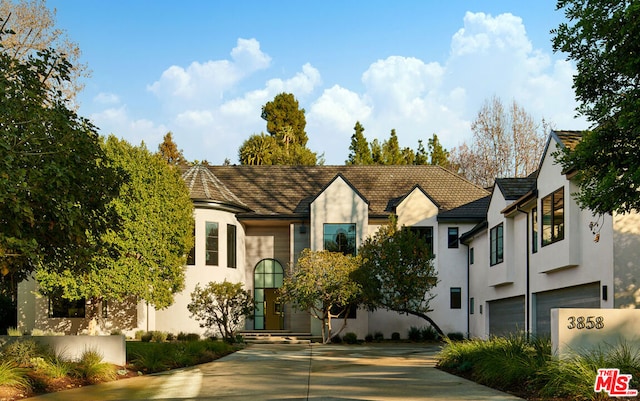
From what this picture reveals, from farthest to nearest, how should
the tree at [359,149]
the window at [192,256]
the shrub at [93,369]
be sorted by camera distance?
the tree at [359,149] < the window at [192,256] < the shrub at [93,369]

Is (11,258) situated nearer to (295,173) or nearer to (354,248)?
(354,248)

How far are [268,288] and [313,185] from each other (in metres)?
6.06

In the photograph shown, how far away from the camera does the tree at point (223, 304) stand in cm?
2862

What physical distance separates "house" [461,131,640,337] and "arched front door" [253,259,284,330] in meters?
9.68

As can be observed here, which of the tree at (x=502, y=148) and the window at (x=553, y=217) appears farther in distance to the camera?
the tree at (x=502, y=148)

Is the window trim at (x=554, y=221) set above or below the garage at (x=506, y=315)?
above

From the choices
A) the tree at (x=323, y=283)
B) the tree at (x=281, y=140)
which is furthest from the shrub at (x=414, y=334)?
the tree at (x=281, y=140)

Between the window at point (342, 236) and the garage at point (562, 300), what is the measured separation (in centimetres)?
1163

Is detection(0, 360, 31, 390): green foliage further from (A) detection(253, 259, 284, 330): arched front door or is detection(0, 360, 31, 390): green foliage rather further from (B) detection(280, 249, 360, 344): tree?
(A) detection(253, 259, 284, 330): arched front door

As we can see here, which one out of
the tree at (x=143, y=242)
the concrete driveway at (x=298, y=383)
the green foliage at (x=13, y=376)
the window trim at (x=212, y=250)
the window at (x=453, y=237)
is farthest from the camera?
the window at (x=453, y=237)

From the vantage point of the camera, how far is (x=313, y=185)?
37.8 m

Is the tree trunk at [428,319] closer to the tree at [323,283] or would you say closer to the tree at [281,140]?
the tree at [323,283]

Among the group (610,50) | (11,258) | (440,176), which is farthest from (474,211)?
(11,258)

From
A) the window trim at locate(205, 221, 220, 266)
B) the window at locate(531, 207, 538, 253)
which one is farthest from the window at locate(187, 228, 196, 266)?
the window at locate(531, 207, 538, 253)
